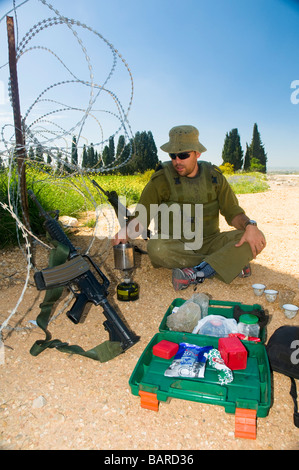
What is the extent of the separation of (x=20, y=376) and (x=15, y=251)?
2754 mm

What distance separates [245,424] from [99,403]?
36.7 inches

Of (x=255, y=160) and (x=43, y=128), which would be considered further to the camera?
(x=255, y=160)

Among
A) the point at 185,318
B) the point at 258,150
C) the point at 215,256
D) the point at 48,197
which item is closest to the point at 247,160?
the point at 258,150

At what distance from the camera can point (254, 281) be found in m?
4.16

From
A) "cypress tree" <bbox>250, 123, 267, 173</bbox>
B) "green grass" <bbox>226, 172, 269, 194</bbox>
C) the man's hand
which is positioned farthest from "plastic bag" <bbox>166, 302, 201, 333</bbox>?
"cypress tree" <bbox>250, 123, 267, 173</bbox>

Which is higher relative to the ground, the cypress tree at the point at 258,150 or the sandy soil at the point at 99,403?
the cypress tree at the point at 258,150

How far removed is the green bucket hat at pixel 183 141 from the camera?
12.8 ft

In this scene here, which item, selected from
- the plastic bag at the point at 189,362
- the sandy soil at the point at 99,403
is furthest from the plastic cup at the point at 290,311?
the plastic bag at the point at 189,362

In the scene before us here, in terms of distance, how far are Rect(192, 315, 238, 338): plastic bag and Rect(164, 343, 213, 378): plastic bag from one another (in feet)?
0.76

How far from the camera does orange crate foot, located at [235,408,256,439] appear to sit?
1.96m

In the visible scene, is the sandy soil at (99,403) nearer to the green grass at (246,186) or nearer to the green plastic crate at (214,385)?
the green plastic crate at (214,385)

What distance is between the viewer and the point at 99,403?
2.27m
